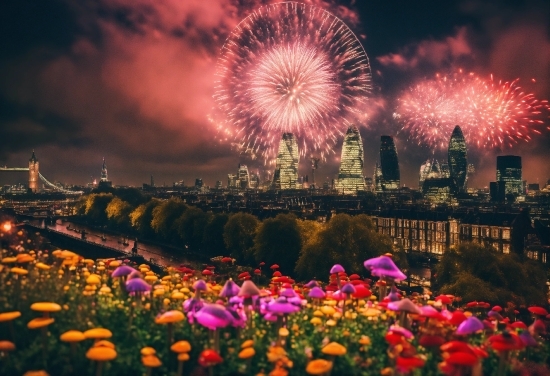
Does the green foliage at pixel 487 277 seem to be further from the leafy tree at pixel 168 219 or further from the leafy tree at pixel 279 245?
the leafy tree at pixel 168 219

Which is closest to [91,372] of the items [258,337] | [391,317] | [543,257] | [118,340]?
[118,340]

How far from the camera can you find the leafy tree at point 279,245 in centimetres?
5728

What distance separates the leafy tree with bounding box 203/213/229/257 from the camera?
72.5 metres

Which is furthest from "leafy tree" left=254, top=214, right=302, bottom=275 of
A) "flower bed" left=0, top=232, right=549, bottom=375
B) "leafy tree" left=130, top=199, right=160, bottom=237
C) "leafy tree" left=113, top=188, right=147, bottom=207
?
"leafy tree" left=113, top=188, right=147, bottom=207

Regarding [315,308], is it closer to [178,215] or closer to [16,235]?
[16,235]

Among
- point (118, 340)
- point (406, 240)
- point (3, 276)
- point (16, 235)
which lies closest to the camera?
point (118, 340)

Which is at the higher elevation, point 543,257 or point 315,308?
point 315,308

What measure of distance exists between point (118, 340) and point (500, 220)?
273 feet

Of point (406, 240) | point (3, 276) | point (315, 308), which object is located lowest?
point (406, 240)

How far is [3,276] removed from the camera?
1442 centimetres

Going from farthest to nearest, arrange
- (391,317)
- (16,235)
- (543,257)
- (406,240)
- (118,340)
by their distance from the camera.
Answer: (406,240)
(543,257)
(16,235)
(391,317)
(118,340)

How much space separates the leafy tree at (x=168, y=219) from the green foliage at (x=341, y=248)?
4100 centimetres

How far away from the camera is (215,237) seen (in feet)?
239

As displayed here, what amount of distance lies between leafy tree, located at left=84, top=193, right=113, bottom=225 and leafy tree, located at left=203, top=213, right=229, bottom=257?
65748mm
